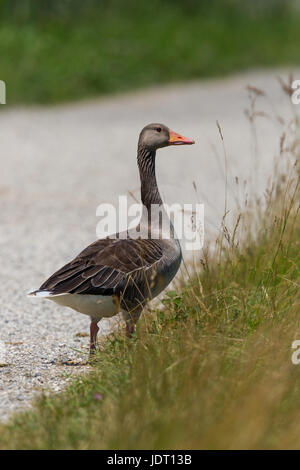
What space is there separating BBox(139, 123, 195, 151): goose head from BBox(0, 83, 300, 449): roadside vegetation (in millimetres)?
906

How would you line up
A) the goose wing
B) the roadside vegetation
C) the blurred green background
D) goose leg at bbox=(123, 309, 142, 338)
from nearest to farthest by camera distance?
the roadside vegetation
the goose wing
goose leg at bbox=(123, 309, 142, 338)
the blurred green background

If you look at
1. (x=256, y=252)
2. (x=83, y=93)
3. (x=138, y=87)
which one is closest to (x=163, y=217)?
(x=256, y=252)

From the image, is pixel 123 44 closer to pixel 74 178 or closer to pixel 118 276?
pixel 74 178

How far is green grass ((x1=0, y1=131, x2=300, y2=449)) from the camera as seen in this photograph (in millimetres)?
3346

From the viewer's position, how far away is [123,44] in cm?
2038

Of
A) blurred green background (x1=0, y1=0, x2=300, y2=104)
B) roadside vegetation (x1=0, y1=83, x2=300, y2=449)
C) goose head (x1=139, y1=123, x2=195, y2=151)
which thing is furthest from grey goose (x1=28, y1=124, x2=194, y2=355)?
blurred green background (x1=0, y1=0, x2=300, y2=104)

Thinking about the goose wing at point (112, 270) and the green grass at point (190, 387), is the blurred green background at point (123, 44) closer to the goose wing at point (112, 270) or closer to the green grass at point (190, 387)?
the goose wing at point (112, 270)

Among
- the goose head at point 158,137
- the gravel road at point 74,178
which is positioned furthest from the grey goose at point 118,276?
the goose head at point 158,137

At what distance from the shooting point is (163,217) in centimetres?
524

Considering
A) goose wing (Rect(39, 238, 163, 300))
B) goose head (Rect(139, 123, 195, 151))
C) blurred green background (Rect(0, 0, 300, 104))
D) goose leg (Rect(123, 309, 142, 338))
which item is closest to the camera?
goose wing (Rect(39, 238, 163, 300))

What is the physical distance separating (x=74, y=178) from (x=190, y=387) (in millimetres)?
7710

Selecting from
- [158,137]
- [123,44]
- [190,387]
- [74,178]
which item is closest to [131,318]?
[158,137]

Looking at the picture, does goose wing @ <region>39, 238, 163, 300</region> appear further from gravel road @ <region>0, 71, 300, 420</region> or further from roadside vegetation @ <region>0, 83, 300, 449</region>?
gravel road @ <region>0, 71, 300, 420</region>

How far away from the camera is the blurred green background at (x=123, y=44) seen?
17203 mm
